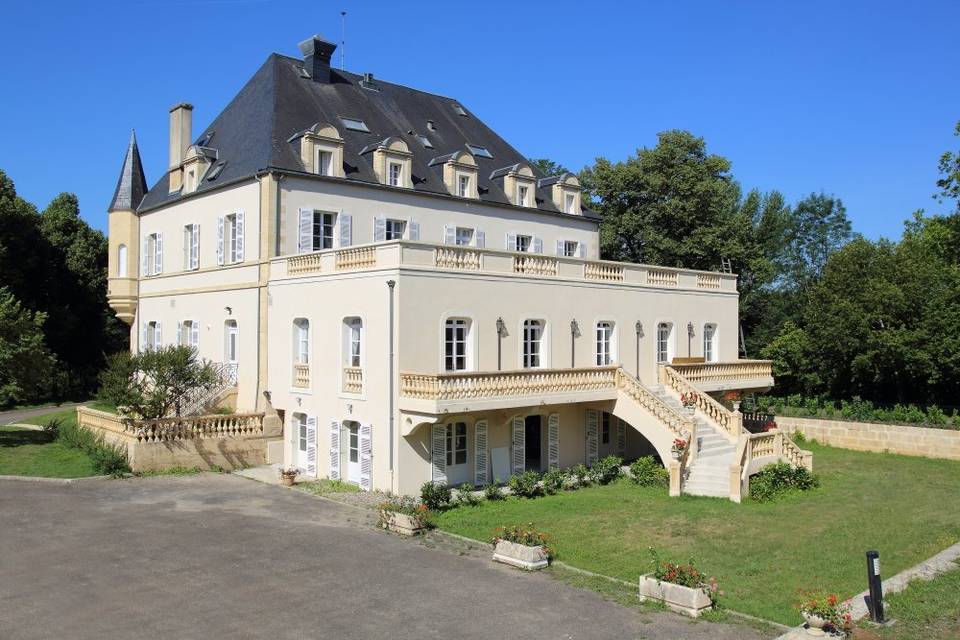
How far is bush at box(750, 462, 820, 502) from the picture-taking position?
2222 cm

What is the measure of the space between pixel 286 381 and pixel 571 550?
42.0 ft

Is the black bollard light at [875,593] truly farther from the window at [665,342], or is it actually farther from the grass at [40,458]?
the grass at [40,458]

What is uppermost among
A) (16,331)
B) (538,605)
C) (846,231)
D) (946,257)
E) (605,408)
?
(846,231)

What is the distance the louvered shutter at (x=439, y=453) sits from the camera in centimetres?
2255

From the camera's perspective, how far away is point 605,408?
2586 cm

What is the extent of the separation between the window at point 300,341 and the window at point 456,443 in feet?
18.5

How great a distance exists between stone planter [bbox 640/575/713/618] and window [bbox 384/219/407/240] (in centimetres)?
1961

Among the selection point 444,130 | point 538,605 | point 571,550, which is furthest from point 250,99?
point 538,605

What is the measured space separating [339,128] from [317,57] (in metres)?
4.40

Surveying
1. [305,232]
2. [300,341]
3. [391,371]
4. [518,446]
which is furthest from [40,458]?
[518,446]

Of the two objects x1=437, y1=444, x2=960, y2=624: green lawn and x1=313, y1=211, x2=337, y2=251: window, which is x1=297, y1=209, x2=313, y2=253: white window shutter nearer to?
x1=313, y1=211, x2=337, y2=251: window

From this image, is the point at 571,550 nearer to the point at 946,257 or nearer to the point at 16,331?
the point at 16,331

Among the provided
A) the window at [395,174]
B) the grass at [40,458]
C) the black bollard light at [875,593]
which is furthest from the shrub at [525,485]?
the window at [395,174]

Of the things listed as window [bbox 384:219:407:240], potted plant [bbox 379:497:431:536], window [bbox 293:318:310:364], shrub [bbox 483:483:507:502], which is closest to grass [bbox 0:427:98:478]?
window [bbox 293:318:310:364]
